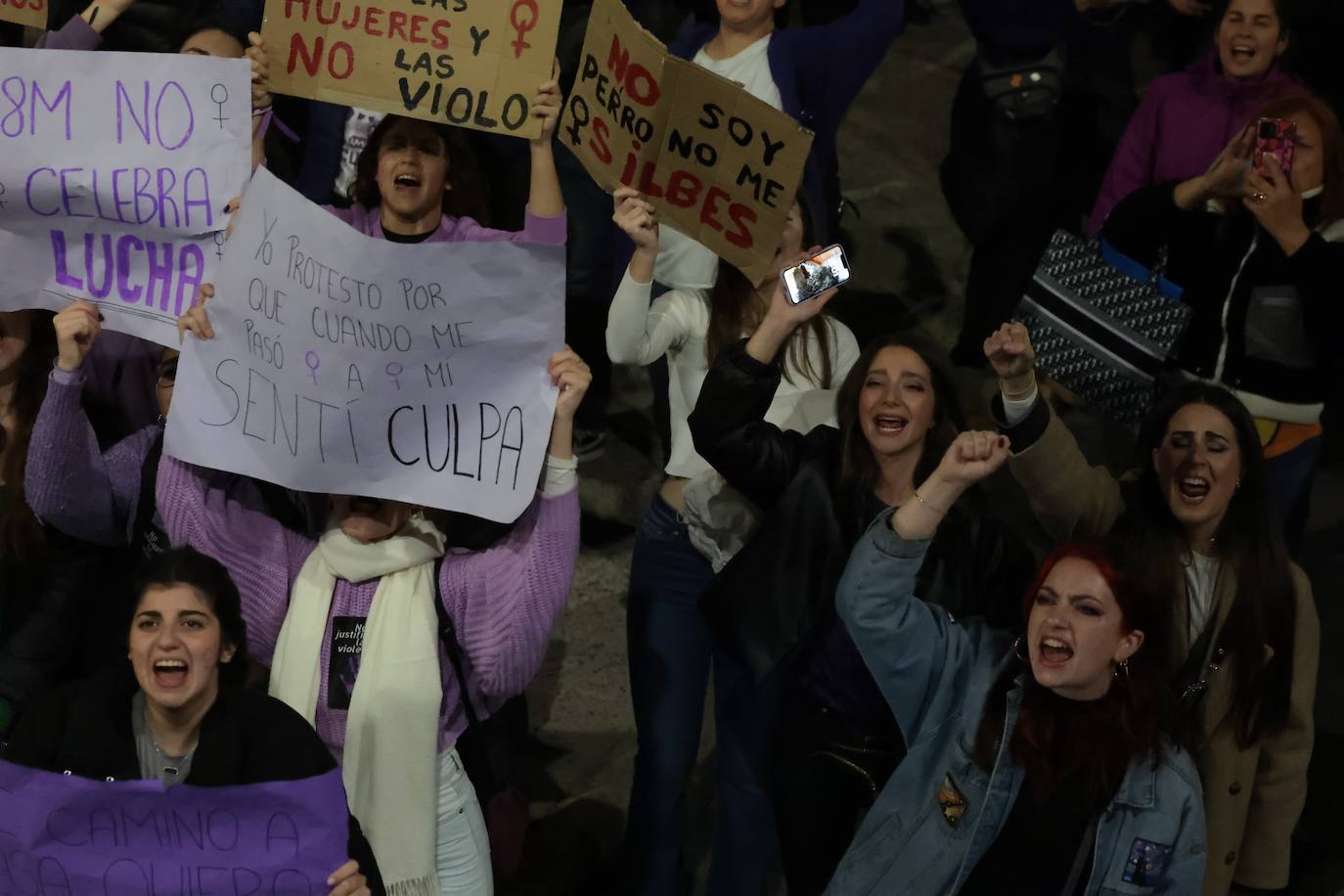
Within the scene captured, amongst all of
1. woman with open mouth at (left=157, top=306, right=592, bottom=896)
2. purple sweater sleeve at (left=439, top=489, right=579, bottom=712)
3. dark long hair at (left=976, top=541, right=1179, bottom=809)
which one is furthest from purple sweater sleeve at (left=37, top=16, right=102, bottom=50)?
dark long hair at (left=976, top=541, right=1179, bottom=809)

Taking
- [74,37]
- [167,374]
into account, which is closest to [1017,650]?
[167,374]

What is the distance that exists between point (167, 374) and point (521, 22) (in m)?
1.08

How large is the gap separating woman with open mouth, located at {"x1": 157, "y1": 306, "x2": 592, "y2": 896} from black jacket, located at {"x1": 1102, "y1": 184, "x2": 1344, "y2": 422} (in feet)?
5.75

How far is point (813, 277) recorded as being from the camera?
3980 millimetres

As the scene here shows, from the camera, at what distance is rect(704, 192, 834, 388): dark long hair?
4414 millimetres

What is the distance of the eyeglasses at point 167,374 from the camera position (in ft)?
13.8

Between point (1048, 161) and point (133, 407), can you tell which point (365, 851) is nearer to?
point (133, 407)

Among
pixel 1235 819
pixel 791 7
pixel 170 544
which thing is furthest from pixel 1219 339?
pixel 791 7

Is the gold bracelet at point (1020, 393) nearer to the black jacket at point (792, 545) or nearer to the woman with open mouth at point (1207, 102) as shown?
the black jacket at point (792, 545)

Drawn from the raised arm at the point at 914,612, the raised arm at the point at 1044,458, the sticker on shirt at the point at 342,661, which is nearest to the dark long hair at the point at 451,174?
the sticker on shirt at the point at 342,661

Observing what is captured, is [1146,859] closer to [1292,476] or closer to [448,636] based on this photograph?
[448,636]

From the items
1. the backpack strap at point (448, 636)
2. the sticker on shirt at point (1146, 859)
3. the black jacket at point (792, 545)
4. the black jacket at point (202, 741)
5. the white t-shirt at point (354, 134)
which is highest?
the white t-shirt at point (354, 134)

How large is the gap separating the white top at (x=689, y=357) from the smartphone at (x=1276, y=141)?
42.1 inches

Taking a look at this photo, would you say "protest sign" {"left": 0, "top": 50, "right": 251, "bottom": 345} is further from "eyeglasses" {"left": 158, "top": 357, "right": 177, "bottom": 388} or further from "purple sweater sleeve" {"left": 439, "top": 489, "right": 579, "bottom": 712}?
"purple sweater sleeve" {"left": 439, "top": 489, "right": 579, "bottom": 712}
